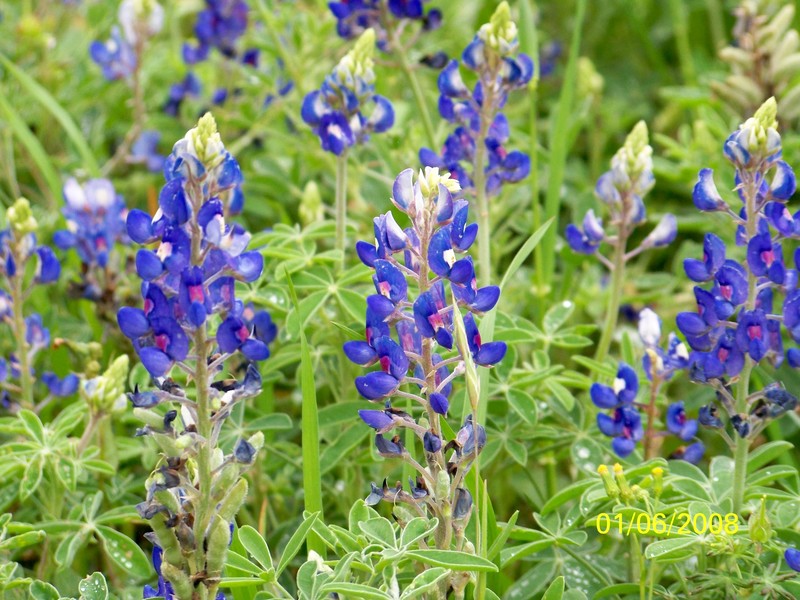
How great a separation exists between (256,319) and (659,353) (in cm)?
101

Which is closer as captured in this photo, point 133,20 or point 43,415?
point 43,415

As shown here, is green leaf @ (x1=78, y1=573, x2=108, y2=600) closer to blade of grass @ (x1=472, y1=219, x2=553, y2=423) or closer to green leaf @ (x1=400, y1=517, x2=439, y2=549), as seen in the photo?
green leaf @ (x1=400, y1=517, x2=439, y2=549)

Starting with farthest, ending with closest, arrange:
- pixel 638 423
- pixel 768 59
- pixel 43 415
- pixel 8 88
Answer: pixel 8 88
pixel 768 59
pixel 43 415
pixel 638 423

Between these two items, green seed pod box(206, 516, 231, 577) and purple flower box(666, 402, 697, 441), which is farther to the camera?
purple flower box(666, 402, 697, 441)

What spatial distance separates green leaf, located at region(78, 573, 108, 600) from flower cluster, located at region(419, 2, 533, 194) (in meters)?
1.27

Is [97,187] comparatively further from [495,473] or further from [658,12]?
[658,12]

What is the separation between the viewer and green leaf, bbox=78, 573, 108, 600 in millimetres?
2016

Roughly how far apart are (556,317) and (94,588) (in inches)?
54.3

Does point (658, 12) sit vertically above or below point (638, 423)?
above

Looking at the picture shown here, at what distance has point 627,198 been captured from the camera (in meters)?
2.68

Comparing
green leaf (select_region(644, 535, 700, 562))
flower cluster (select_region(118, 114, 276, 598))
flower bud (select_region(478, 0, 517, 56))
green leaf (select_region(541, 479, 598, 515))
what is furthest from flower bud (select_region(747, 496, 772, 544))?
flower bud (select_region(478, 0, 517, 56))

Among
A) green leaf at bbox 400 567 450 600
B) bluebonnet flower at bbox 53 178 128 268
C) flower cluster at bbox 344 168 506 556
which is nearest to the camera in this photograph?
green leaf at bbox 400 567 450 600

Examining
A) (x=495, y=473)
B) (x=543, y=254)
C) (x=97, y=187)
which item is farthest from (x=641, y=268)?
(x=97, y=187)

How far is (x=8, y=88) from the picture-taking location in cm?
403
